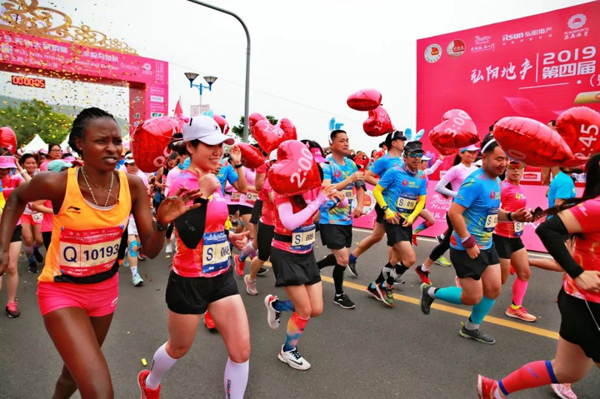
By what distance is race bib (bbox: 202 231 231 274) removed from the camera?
255cm

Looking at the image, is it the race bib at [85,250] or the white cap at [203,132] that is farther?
the white cap at [203,132]

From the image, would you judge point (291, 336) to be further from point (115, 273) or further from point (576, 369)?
point (576, 369)

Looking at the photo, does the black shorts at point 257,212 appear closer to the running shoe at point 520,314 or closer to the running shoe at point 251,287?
the running shoe at point 251,287

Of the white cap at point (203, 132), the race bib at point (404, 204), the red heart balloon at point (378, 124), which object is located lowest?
the race bib at point (404, 204)

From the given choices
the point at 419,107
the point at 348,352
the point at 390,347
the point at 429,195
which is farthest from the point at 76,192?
the point at 419,107

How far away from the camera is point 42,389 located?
3.12 m

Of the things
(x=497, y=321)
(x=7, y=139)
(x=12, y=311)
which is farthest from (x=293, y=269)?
(x=7, y=139)

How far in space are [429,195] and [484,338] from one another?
5987 mm

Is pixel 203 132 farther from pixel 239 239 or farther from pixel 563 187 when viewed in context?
pixel 563 187

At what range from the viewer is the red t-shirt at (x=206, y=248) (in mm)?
2543

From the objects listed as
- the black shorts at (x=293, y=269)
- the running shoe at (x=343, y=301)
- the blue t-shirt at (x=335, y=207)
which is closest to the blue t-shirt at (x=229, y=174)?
the blue t-shirt at (x=335, y=207)

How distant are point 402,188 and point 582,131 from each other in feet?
8.84

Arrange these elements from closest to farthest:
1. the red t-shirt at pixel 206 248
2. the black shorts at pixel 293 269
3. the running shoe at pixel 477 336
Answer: the red t-shirt at pixel 206 248 → the black shorts at pixel 293 269 → the running shoe at pixel 477 336

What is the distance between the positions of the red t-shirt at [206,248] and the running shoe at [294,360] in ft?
4.29
